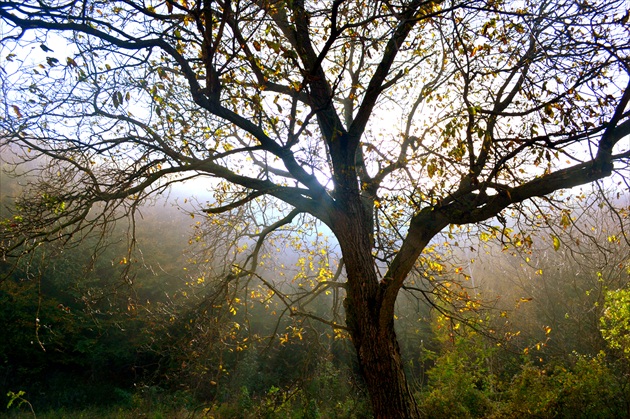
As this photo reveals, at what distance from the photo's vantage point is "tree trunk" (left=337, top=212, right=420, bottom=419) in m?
3.48

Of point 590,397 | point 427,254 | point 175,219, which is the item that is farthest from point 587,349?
point 175,219

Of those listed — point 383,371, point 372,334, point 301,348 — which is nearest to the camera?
point 383,371

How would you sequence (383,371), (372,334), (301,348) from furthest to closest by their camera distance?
(301,348) < (372,334) < (383,371)

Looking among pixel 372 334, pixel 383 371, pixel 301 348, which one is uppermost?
pixel 301 348

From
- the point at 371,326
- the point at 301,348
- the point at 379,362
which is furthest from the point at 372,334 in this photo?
the point at 301,348

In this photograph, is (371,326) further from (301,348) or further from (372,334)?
(301,348)

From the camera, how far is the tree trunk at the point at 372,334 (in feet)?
11.4

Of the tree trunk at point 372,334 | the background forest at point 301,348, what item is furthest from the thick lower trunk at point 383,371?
the background forest at point 301,348

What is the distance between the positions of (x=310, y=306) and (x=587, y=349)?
426 inches

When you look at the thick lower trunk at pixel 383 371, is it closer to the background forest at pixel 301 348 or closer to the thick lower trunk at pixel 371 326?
the thick lower trunk at pixel 371 326

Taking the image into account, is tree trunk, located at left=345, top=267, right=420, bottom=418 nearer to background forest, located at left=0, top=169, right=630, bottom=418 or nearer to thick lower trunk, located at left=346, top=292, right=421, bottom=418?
thick lower trunk, located at left=346, top=292, right=421, bottom=418

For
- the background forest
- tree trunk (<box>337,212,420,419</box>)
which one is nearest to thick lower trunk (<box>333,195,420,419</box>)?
tree trunk (<box>337,212,420,419</box>)

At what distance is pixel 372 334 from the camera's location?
11.9 ft

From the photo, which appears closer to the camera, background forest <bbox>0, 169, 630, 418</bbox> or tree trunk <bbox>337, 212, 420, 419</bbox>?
tree trunk <bbox>337, 212, 420, 419</bbox>
